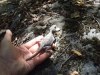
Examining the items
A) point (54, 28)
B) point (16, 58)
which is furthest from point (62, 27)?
point (16, 58)

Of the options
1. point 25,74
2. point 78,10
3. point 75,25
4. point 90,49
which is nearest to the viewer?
point 25,74

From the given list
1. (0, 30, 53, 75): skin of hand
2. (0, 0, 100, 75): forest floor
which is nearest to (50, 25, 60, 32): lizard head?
(0, 0, 100, 75): forest floor

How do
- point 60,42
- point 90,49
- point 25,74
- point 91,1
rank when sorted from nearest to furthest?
1. point 25,74
2. point 90,49
3. point 60,42
4. point 91,1

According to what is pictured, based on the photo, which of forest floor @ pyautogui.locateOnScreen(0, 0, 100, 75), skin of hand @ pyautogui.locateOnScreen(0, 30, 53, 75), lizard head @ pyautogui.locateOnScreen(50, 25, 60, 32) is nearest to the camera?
skin of hand @ pyautogui.locateOnScreen(0, 30, 53, 75)

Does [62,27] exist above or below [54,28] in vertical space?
below

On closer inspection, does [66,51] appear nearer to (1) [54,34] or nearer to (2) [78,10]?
(1) [54,34]

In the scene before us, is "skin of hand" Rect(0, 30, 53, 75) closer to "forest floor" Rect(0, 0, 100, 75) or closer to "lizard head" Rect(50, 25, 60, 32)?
"forest floor" Rect(0, 0, 100, 75)

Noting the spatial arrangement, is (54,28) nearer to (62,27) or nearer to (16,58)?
(62,27)

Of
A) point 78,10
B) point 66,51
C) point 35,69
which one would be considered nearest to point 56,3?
point 78,10
